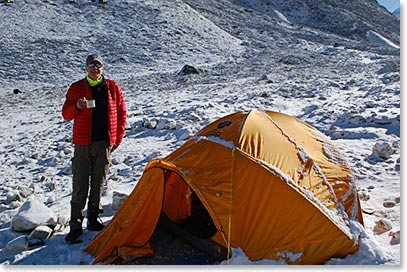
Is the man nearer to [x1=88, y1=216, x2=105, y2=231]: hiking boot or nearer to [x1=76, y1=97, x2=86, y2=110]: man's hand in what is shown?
[x1=76, y1=97, x2=86, y2=110]: man's hand

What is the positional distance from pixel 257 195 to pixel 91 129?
2189mm

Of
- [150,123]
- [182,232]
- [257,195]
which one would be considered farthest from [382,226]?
[150,123]

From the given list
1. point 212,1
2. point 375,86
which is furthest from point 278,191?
point 212,1

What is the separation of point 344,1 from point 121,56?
128 feet

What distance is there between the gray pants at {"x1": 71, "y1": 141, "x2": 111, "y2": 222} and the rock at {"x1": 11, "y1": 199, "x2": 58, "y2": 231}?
0.51 meters

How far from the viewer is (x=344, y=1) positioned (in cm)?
5509

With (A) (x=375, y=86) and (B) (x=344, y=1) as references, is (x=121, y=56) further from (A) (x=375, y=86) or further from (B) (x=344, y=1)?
(B) (x=344, y=1)

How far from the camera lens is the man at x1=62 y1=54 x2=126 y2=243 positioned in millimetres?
5449

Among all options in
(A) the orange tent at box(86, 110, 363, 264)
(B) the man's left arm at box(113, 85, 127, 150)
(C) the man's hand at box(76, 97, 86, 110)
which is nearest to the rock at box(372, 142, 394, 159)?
(A) the orange tent at box(86, 110, 363, 264)

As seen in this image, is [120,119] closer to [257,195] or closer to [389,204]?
[257,195]

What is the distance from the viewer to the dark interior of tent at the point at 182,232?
5285 mm

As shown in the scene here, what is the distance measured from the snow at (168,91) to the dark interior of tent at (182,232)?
1.49 feet

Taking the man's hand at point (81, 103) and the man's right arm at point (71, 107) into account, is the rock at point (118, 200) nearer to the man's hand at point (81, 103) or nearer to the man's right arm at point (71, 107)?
the man's right arm at point (71, 107)

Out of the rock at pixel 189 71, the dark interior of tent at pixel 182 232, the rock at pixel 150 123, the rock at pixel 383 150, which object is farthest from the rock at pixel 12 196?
the rock at pixel 189 71
